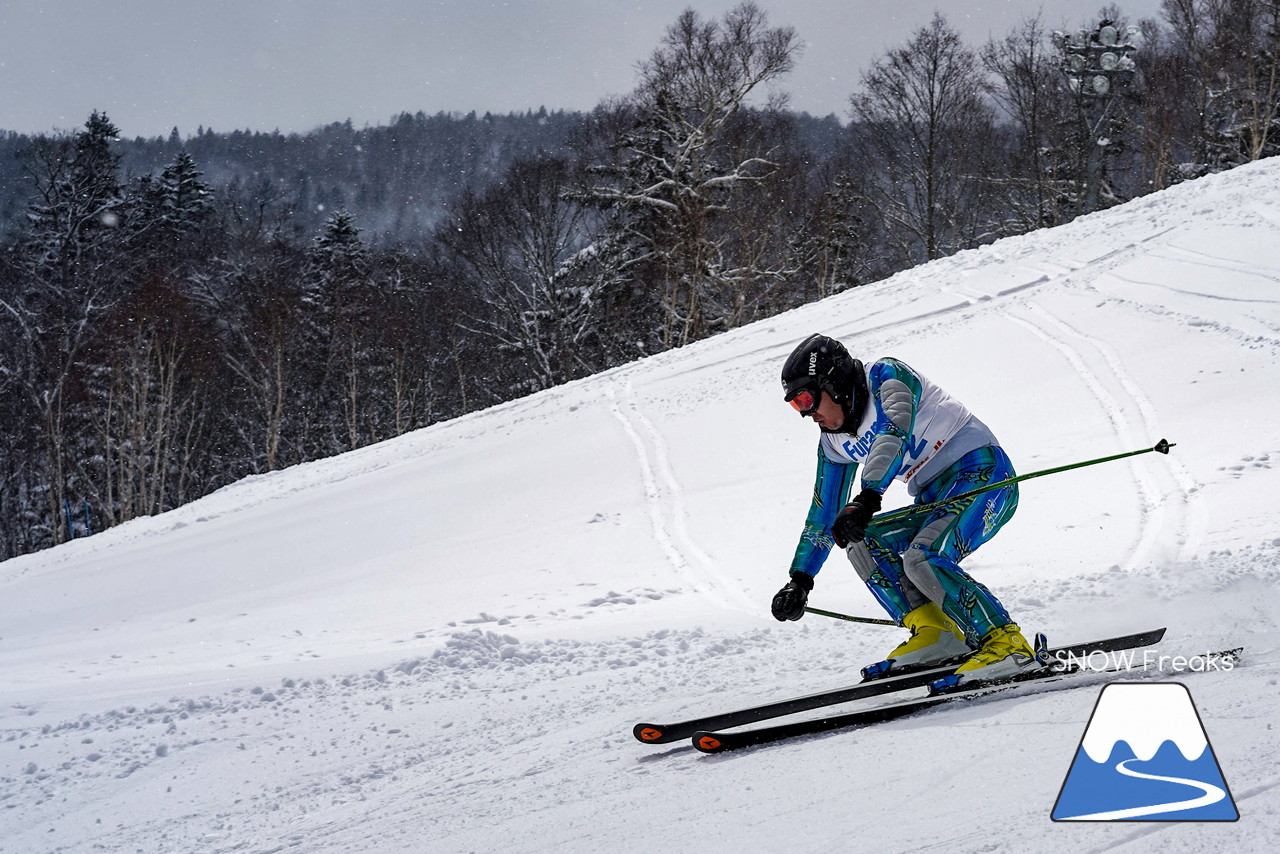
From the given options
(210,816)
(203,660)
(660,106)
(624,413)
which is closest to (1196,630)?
(210,816)

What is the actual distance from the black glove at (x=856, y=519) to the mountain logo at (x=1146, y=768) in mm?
939

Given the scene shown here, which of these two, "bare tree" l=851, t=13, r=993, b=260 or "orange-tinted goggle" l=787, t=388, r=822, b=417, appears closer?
"orange-tinted goggle" l=787, t=388, r=822, b=417

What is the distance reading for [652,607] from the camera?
7.30 metres

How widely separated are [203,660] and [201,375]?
27818mm

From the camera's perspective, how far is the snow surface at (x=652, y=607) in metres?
2.88

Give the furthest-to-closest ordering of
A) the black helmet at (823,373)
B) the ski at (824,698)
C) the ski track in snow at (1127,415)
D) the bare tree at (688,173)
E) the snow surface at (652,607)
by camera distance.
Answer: the bare tree at (688,173) → the ski track in snow at (1127,415) → the black helmet at (823,373) → the ski at (824,698) → the snow surface at (652,607)

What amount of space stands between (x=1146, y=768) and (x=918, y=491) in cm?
160

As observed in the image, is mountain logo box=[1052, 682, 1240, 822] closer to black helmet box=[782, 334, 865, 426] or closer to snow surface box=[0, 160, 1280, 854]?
snow surface box=[0, 160, 1280, 854]

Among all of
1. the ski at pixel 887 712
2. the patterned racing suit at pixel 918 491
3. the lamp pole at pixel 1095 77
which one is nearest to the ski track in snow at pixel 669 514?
the patterned racing suit at pixel 918 491

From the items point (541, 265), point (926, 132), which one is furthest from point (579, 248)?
→ point (926, 132)

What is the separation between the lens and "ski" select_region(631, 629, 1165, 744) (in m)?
3.47

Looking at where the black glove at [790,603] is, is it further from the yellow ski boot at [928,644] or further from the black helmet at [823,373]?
the black helmet at [823,373]

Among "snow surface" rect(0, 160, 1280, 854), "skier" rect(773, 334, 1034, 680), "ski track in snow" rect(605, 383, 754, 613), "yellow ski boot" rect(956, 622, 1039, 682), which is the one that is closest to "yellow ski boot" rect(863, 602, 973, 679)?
"skier" rect(773, 334, 1034, 680)

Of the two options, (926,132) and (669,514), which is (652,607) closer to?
(669,514)
